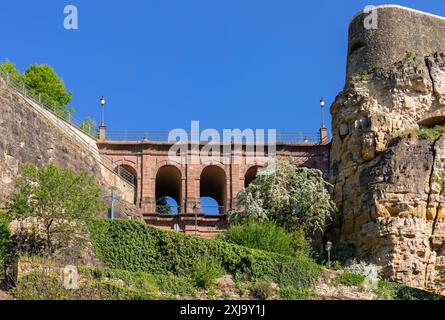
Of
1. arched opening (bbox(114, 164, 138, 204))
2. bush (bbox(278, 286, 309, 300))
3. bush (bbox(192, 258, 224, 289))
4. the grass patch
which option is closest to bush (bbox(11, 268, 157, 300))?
bush (bbox(192, 258, 224, 289))

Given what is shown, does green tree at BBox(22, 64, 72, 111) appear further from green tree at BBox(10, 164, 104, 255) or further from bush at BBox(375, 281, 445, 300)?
bush at BBox(375, 281, 445, 300)

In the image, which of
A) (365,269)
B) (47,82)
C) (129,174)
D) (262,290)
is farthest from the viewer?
(47,82)

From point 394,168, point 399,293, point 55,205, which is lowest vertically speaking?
point 399,293

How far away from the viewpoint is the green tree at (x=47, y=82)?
54875 mm

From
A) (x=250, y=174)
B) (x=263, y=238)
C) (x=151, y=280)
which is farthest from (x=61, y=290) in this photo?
(x=250, y=174)

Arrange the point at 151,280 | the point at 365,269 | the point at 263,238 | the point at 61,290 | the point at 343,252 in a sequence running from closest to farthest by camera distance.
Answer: the point at 61,290
the point at 151,280
the point at 263,238
the point at 365,269
the point at 343,252

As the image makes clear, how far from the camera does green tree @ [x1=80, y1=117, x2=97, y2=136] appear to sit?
49.1 m

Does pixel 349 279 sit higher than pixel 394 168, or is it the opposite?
pixel 394 168

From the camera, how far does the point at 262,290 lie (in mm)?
30750

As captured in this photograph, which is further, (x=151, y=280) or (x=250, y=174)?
(x=250, y=174)

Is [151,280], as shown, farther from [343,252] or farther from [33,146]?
Answer: [343,252]

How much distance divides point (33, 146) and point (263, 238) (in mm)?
10093
